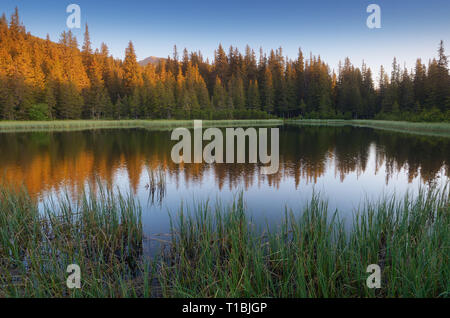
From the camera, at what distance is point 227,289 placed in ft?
12.8

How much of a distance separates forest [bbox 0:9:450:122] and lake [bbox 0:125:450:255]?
3309cm

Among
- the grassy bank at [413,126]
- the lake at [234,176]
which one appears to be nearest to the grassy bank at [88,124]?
the grassy bank at [413,126]

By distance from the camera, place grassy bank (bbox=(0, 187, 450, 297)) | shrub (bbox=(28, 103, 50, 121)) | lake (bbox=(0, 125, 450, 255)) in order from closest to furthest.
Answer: grassy bank (bbox=(0, 187, 450, 297))
lake (bbox=(0, 125, 450, 255))
shrub (bbox=(28, 103, 50, 121))

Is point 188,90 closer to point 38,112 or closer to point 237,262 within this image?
point 38,112

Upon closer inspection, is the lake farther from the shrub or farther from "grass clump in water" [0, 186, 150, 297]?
the shrub

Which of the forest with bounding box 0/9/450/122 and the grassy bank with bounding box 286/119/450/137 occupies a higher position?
the forest with bounding box 0/9/450/122

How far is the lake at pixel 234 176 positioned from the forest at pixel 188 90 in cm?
3309

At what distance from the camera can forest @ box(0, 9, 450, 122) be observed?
164 ft

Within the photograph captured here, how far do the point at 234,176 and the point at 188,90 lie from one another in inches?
2138

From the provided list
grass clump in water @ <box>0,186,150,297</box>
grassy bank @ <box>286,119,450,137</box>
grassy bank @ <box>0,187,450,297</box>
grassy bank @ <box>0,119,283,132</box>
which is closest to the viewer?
grassy bank @ <box>0,187,450,297</box>

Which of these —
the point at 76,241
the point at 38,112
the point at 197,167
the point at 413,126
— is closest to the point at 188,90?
the point at 38,112

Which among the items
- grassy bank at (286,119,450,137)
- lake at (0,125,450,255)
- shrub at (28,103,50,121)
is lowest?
lake at (0,125,450,255)

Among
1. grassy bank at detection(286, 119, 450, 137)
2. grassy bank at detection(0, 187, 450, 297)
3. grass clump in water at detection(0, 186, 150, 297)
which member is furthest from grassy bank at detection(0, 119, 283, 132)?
grassy bank at detection(0, 187, 450, 297)
